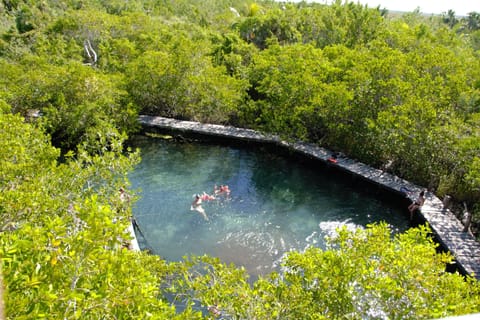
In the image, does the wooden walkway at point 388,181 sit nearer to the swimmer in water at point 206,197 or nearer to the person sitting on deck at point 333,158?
the person sitting on deck at point 333,158

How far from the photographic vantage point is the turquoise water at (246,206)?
506 inches

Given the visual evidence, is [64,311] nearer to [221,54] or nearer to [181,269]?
[181,269]

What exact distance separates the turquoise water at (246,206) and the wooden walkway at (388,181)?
647 mm

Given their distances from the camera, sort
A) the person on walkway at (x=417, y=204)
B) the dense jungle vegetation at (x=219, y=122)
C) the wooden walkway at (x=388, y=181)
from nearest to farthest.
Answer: the dense jungle vegetation at (x=219, y=122)
the wooden walkway at (x=388, y=181)
the person on walkway at (x=417, y=204)

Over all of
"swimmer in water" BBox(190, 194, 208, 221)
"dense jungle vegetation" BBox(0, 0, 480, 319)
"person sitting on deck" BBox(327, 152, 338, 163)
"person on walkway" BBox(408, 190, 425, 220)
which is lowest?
"swimmer in water" BBox(190, 194, 208, 221)

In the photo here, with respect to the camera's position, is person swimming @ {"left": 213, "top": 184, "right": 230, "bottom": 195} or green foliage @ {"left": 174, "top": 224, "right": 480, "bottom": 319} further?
person swimming @ {"left": 213, "top": 184, "right": 230, "bottom": 195}

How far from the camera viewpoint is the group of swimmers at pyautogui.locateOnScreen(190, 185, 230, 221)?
580 inches

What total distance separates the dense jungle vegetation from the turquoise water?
4.76 ft

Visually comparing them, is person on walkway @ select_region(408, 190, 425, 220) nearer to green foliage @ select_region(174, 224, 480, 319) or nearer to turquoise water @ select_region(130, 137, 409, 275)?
turquoise water @ select_region(130, 137, 409, 275)

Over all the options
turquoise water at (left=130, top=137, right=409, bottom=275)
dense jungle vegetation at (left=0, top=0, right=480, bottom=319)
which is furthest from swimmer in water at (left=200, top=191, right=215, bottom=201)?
dense jungle vegetation at (left=0, top=0, right=480, bottom=319)

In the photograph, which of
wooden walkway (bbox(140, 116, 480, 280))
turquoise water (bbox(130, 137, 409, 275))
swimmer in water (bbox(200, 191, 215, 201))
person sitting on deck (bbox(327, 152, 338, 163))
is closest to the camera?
wooden walkway (bbox(140, 116, 480, 280))

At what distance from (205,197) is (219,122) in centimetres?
887

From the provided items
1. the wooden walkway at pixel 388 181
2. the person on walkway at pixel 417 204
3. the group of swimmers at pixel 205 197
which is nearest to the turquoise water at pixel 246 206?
the group of swimmers at pixel 205 197

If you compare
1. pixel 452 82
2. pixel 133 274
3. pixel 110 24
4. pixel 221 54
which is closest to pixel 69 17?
pixel 110 24
